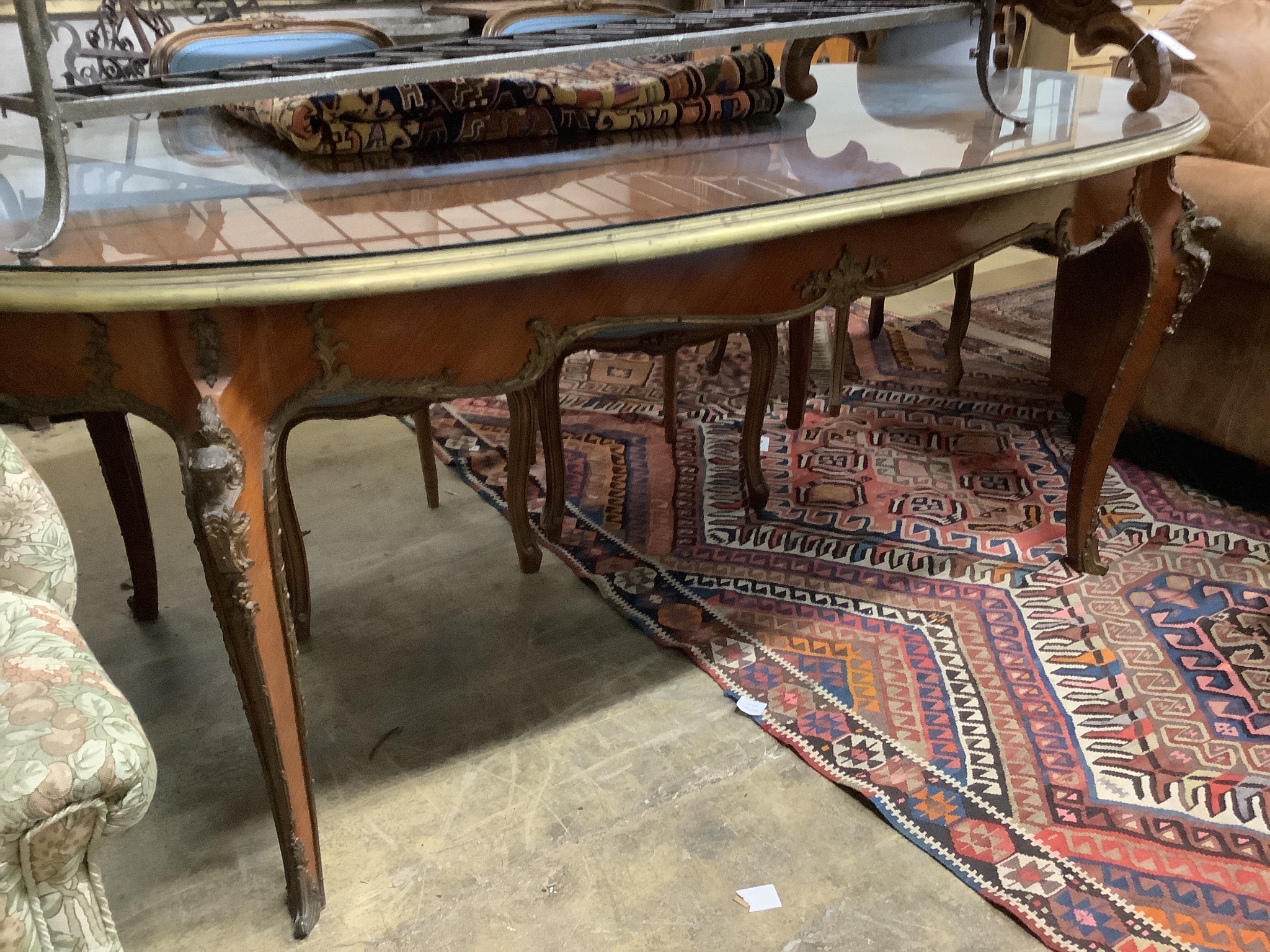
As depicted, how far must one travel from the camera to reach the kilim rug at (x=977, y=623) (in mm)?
1309

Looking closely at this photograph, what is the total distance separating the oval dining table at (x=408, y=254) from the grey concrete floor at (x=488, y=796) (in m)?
0.18

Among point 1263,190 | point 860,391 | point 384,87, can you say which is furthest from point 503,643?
point 1263,190

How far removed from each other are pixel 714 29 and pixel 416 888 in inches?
45.5

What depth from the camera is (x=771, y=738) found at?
59.4 inches

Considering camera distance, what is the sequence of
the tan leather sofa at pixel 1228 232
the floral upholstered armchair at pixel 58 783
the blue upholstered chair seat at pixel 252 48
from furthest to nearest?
the tan leather sofa at pixel 1228 232 < the blue upholstered chair seat at pixel 252 48 < the floral upholstered armchair at pixel 58 783

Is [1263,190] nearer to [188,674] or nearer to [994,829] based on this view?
[994,829]

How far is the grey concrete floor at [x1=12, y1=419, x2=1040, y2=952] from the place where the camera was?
123cm

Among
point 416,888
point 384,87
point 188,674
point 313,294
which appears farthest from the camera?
point 188,674

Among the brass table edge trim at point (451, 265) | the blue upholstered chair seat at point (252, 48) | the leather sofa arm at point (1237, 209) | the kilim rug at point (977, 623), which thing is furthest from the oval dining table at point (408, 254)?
the kilim rug at point (977, 623)

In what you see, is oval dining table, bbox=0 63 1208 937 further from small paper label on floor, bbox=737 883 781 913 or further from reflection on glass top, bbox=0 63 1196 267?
small paper label on floor, bbox=737 883 781 913

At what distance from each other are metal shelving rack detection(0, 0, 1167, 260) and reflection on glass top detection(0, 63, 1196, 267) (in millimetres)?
78

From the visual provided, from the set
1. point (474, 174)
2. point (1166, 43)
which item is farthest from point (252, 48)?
point (1166, 43)

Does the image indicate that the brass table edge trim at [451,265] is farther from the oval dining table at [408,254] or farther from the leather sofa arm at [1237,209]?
the leather sofa arm at [1237,209]

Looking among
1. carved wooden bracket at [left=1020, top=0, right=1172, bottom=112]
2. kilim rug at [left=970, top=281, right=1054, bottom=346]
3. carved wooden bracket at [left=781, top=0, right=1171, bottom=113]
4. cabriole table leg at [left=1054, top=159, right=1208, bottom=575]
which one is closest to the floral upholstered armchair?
carved wooden bracket at [left=781, top=0, right=1171, bottom=113]
